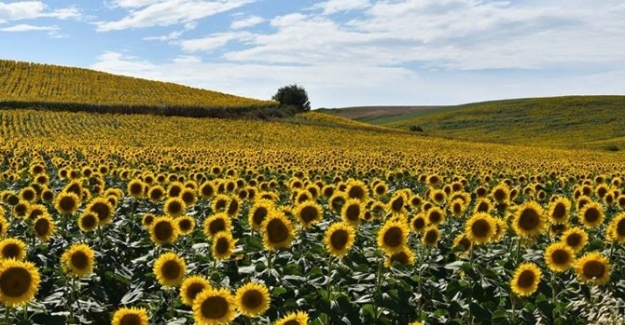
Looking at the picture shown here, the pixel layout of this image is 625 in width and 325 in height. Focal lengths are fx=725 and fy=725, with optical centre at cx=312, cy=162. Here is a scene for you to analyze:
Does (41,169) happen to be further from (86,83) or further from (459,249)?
(86,83)

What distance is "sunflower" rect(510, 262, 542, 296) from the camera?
525 centimetres

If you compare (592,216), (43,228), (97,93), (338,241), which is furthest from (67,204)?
(97,93)

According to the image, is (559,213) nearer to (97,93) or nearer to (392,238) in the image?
(392,238)

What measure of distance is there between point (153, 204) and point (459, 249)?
4.82 meters

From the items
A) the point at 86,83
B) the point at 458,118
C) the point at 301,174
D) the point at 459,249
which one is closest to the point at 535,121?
the point at 458,118

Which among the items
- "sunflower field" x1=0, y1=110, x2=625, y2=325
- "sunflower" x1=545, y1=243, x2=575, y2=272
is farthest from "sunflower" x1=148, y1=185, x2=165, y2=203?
"sunflower" x1=545, y1=243, x2=575, y2=272

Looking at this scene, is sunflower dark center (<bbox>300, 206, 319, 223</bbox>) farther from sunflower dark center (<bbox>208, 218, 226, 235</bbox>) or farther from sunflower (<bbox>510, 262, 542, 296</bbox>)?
sunflower (<bbox>510, 262, 542, 296</bbox>)

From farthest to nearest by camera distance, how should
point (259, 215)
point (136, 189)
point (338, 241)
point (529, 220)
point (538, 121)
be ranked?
point (538, 121), point (136, 189), point (259, 215), point (529, 220), point (338, 241)

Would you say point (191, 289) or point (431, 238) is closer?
point (191, 289)

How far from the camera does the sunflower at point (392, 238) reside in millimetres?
5777

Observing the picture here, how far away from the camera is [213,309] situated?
14.4 ft

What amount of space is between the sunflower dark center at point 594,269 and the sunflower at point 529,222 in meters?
0.89

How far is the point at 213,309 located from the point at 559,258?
2833mm

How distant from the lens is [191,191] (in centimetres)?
860
